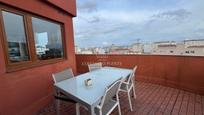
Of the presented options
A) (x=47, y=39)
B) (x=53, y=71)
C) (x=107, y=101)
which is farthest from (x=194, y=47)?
(x=47, y=39)

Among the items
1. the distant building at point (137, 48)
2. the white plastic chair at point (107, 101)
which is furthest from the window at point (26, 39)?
the distant building at point (137, 48)

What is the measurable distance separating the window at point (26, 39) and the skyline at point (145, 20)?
5.94 feet

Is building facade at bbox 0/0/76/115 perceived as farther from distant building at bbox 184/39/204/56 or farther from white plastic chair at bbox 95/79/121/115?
distant building at bbox 184/39/204/56

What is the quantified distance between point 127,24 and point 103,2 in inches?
90.5

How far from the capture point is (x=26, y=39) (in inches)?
84.6

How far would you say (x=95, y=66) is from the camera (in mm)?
3029

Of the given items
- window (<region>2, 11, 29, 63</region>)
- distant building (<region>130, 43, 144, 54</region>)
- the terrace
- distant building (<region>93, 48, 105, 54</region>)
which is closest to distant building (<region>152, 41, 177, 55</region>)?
the terrace

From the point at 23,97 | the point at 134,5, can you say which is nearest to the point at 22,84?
the point at 23,97

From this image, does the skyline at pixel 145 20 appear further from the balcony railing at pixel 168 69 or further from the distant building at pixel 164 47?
the balcony railing at pixel 168 69

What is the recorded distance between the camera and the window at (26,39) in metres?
1.83

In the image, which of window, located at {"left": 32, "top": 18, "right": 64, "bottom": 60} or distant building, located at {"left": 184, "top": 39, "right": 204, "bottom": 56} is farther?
distant building, located at {"left": 184, "top": 39, "right": 204, "bottom": 56}

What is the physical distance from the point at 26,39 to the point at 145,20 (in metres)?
7.37

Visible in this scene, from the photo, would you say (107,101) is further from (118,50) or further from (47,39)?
A: (118,50)

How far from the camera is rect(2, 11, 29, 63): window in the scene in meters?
1.84
